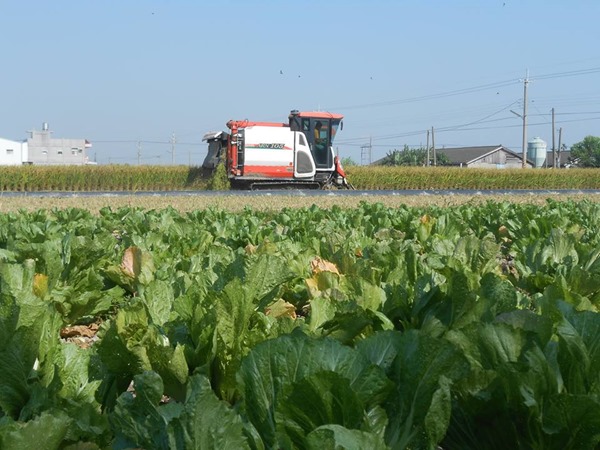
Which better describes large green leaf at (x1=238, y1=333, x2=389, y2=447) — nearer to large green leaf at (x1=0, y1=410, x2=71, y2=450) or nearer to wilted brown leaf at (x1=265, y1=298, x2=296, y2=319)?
large green leaf at (x1=0, y1=410, x2=71, y2=450)

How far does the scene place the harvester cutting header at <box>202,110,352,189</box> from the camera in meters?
31.7

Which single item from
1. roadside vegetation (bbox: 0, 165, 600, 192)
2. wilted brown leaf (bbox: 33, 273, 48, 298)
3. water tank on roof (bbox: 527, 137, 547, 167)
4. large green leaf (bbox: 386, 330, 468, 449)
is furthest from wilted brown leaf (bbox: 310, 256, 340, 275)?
water tank on roof (bbox: 527, 137, 547, 167)

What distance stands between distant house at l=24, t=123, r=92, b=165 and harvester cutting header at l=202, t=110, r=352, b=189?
241ft

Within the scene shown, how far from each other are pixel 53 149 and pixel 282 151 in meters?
85.4

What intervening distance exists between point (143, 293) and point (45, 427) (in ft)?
4.24

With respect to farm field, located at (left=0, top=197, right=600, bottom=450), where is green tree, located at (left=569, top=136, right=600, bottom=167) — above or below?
above

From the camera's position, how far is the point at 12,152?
98500 millimetres

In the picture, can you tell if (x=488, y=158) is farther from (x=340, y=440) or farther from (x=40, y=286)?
(x=340, y=440)

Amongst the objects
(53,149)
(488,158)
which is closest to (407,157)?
(488,158)

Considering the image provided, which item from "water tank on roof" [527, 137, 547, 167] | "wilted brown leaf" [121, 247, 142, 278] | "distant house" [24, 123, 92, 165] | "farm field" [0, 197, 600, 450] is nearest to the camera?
"farm field" [0, 197, 600, 450]

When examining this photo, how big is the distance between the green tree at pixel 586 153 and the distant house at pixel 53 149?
68895mm

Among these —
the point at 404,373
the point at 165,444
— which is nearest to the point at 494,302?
the point at 404,373

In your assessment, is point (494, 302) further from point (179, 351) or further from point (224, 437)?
point (224, 437)

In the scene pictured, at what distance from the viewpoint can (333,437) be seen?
123cm
